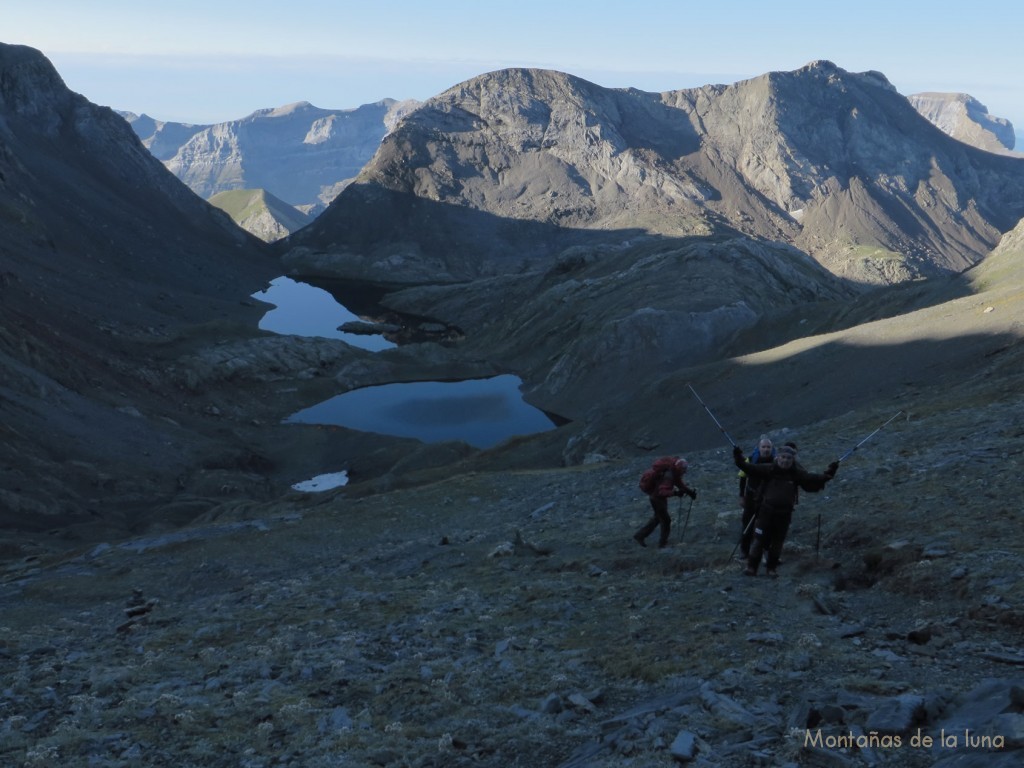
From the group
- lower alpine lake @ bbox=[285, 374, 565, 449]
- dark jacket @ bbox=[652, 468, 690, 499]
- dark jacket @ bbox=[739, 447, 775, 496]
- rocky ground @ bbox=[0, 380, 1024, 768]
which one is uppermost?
dark jacket @ bbox=[739, 447, 775, 496]

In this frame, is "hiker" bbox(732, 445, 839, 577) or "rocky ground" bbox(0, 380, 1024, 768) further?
"hiker" bbox(732, 445, 839, 577)

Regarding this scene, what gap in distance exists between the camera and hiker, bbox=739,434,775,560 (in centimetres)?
1740

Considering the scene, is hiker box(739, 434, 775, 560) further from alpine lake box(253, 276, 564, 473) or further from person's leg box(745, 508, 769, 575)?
alpine lake box(253, 276, 564, 473)

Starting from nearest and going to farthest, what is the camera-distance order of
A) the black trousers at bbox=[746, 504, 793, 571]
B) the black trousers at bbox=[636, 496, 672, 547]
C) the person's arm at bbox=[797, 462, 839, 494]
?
the person's arm at bbox=[797, 462, 839, 494], the black trousers at bbox=[746, 504, 793, 571], the black trousers at bbox=[636, 496, 672, 547]

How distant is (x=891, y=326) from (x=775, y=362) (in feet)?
20.6

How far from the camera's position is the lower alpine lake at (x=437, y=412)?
7719cm

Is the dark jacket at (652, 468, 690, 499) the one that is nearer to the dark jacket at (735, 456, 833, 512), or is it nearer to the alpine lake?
the dark jacket at (735, 456, 833, 512)

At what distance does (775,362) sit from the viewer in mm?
53438

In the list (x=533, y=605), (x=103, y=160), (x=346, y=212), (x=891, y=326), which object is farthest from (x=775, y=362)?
(x=346, y=212)

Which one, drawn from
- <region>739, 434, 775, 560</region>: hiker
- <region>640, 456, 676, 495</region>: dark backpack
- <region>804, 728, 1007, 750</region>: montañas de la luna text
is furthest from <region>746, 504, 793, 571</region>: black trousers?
<region>804, 728, 1007, 750</region>: montañas de la luna text

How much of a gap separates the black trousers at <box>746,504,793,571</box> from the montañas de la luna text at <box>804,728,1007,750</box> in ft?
24.0

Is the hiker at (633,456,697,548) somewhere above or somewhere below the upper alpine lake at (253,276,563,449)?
above

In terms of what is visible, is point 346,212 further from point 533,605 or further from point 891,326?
point 533,605

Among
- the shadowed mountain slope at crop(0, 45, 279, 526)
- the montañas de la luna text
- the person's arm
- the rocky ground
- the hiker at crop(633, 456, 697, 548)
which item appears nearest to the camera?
the montañas de la luna text
